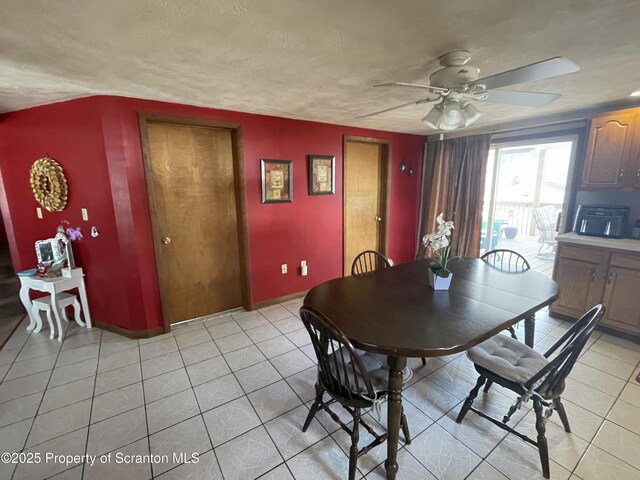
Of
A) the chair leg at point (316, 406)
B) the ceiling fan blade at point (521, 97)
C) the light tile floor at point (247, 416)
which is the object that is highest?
the ceiling fan blade at point (521, 97)

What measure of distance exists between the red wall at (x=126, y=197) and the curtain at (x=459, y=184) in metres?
1.59

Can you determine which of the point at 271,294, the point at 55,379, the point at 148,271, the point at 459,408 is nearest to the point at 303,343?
the point at 271,294

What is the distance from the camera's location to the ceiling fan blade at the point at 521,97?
1.70 meters

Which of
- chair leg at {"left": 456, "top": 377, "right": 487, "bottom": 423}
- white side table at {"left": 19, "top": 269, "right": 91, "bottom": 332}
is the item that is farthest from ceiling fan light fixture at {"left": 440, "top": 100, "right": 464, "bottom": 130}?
white side table at {"left": 19, "top": 269, "right": 91, "bottom": 332}

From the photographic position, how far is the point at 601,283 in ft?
9.16

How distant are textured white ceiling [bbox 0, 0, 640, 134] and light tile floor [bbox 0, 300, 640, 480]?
7.16 feet

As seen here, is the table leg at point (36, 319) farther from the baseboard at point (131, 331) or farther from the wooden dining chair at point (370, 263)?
the wooden dining chair at point (370, 263)

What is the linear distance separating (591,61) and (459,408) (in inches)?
91.8

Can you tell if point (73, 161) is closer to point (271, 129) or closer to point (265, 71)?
point (271, 129)

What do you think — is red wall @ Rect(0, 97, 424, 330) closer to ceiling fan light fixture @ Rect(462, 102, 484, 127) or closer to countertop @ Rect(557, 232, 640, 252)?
ceiling fan light fixture @ Rect(462, 102, 484, 127)

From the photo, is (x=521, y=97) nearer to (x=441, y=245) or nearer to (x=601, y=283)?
(x=441, y=245)

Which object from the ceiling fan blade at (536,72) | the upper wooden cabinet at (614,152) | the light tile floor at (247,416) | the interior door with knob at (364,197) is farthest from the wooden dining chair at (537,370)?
the interior door with knob at (364,197)

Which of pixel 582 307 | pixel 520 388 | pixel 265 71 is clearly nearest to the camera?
pixel 520 388

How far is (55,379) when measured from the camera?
222 centimetres
